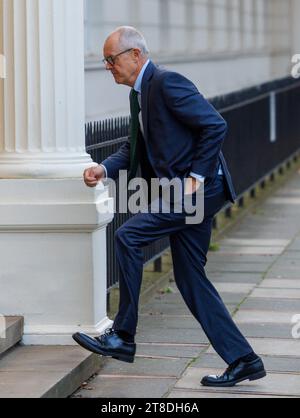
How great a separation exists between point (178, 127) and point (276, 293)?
348cm

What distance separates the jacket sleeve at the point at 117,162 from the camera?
7016 mm

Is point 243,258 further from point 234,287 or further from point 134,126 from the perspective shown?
point 134,126

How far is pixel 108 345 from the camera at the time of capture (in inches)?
268

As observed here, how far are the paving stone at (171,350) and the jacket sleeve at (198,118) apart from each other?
158 cm

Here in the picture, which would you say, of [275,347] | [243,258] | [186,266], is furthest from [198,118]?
[243,258]

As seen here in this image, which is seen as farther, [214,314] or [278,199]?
[278,199]

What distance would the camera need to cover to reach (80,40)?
7.68m

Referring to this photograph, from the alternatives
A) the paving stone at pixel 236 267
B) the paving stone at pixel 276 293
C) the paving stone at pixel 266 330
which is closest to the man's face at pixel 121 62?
the paving stone at pixel 266 330

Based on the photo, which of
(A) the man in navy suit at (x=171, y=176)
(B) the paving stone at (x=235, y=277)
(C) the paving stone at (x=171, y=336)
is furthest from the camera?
(B) the paving stone at (x=235, y=277)

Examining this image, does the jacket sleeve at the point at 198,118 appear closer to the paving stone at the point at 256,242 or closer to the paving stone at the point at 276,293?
the paving stone at the point at 276,293
